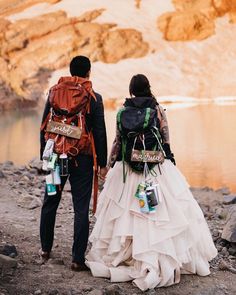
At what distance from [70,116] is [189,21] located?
4394cm

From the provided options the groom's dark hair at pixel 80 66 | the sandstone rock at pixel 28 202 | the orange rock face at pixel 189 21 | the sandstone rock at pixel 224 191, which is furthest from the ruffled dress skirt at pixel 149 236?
the orange rock face at pixel 189 21

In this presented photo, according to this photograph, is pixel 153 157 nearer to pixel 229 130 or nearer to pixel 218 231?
pixel 218 231

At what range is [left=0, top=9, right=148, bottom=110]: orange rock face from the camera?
43.8m

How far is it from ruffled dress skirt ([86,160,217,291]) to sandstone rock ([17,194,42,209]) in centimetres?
273

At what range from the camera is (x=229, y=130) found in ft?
71.0

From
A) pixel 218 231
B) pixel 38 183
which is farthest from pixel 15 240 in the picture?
pixel 38 183

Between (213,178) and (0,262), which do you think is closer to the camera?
(0,262)

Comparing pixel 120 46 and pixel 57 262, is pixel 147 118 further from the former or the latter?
pixel 120 46

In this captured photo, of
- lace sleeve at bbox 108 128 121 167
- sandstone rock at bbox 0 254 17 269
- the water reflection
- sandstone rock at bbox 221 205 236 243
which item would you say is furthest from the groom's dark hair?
the water reflection

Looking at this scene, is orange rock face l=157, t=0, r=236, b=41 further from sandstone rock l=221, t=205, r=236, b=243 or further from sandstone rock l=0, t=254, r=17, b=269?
sandstone rock l=0, t=254, r=17, b=269

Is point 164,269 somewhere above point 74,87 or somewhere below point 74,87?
below

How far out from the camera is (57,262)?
17.1 feet

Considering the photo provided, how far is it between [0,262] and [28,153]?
12864mm

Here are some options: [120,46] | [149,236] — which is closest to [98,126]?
[149,236]
